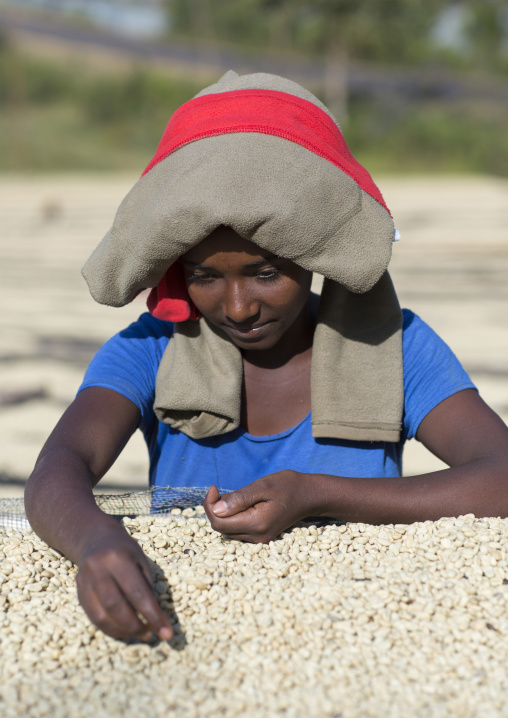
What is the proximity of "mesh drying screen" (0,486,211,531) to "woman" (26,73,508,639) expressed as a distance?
115mm

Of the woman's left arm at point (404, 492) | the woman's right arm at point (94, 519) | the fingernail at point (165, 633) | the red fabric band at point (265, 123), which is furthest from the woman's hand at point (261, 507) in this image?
the red fabric band at point (265, 123)

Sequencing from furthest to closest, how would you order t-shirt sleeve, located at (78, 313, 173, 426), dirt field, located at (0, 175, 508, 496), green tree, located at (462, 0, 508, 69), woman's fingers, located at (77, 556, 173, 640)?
green tree, located at (462, 0, 508, 69), dirt field, located at (0, 175, 508, 496), t-shirt sleeve, located at (78, 313, 173, 426), woman's fingers, located at (77, 556, 173, 640)

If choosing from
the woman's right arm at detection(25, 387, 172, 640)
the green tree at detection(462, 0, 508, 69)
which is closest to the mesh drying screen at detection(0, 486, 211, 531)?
the woman's right arm at detection(25, 387, 172, 640)

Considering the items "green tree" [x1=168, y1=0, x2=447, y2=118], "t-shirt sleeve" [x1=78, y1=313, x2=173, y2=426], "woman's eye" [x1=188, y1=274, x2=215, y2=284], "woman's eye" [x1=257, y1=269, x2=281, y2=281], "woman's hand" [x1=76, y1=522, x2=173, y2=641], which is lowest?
"woman's hand" [x1=76, y1=522, x2=173, y2=641]

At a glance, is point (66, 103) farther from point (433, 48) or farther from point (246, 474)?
point (246, 474)

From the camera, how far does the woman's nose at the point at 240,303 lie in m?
1.76

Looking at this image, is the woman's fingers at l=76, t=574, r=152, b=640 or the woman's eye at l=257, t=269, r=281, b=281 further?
the woman's eye at l=257, t=269, r=281, b=281

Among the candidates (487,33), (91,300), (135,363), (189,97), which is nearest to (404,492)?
(135,363)

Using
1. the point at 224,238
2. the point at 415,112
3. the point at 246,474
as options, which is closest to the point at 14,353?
the point at 246,474

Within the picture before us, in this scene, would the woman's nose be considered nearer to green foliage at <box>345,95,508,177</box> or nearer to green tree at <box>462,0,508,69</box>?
green foliage at <box>345,95,508,177</box>

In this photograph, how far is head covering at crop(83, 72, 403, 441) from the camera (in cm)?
163

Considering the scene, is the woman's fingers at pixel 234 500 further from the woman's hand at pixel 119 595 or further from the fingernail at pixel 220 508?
the woman's hand at pixel 119 595

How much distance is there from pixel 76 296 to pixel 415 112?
1990cm

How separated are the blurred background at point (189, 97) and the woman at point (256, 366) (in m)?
1.34
